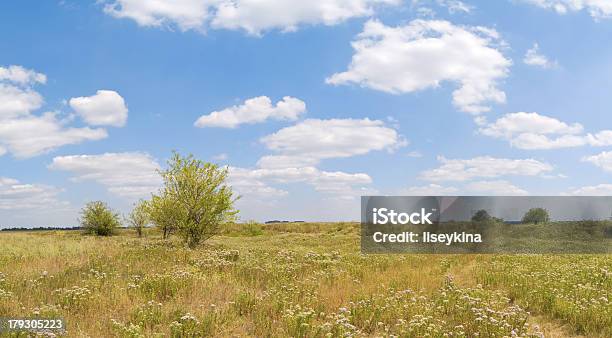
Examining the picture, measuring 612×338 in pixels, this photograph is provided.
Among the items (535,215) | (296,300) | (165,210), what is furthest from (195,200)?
(535,215)

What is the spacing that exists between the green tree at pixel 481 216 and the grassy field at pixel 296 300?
32387 mm

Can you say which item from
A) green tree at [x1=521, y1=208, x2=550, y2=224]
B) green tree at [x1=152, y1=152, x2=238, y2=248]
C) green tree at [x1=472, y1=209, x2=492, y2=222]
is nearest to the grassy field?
green tree at [x1=152, y1=152, x2=238, y2=248]

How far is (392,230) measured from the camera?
45156 millimetres

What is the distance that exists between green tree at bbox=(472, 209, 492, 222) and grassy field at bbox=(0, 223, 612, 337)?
32387 mm

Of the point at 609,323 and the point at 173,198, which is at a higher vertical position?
the point at 173,198

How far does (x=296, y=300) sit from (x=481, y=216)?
135 feet

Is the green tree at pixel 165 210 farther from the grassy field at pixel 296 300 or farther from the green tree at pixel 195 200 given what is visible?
the grassy field at pixel 296 300

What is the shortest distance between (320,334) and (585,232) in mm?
37479

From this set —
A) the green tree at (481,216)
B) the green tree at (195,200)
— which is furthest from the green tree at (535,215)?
the green tree at (195,200)

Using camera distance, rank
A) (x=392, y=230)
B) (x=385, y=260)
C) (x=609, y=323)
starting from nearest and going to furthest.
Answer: (x=609, y=323)
(x=385, y=260)
(x=392, y=230)

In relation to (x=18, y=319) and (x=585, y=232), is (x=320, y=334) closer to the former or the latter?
(x=18, y=319)

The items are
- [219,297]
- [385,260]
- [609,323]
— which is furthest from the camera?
[385,260]

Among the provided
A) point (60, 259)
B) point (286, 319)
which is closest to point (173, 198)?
point (60, 259)

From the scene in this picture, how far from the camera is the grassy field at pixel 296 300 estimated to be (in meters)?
8.24
